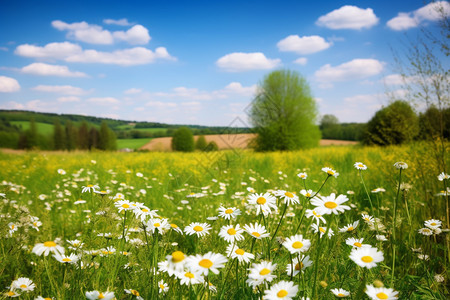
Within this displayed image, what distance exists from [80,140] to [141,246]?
48.7 meters

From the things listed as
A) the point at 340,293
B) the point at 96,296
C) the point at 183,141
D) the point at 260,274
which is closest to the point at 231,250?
the point at 260,274

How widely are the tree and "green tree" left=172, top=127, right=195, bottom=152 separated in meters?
11.9

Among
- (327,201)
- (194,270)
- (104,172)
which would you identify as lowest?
(104,172)

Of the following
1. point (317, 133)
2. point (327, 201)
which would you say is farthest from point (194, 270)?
point (317, 133)

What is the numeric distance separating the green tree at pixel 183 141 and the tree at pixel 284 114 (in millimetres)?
11909

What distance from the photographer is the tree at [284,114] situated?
1972 cm

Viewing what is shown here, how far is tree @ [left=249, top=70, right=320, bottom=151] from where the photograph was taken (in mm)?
19719

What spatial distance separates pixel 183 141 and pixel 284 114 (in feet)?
48.1

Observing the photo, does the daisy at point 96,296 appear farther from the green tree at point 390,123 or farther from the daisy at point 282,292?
the green tree at point 390,123

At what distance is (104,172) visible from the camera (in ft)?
22.9

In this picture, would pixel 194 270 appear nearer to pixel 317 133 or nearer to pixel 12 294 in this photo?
pixel 12 294

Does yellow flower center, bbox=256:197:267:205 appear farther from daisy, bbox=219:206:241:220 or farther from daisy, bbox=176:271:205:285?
daisy, bbox=176:271:205:285

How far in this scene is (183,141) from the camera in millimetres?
31312

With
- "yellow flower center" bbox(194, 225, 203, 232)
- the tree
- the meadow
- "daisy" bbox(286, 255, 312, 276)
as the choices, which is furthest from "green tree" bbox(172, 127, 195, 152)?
"daisy" bbox(286, 255, 312, 276)
